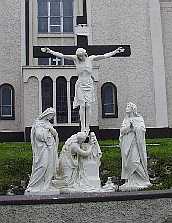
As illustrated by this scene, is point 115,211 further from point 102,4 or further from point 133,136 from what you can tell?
point 102,4

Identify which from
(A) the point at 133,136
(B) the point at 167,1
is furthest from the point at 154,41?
(A) the point at 133,136

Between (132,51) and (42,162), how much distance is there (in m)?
20.6

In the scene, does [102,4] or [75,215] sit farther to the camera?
[102,4]

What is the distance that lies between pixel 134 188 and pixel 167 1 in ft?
76.9

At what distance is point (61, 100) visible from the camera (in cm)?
2641

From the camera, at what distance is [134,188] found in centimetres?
1019

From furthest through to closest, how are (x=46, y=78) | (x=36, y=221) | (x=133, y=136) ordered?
(x=46, y=78) → (x=133, y=136) → (x=36, y=221)

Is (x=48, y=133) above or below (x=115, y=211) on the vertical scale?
above

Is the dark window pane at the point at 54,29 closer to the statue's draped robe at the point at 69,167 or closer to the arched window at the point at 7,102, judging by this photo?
the arched window at the point at 7,102

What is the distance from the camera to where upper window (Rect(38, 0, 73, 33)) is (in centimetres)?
3012

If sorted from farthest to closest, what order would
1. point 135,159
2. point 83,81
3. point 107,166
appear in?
point 107,166 → point 83,81 → point 135,159

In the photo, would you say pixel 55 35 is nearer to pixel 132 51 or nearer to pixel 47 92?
pixel 132 51

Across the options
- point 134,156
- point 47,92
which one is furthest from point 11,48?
point 134,156

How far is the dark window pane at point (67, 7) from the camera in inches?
1198
